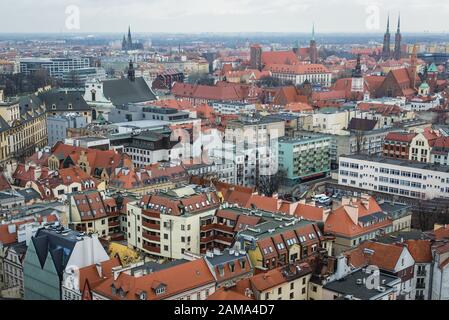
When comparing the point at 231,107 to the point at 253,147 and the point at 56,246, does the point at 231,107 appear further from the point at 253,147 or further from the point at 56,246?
the point at 56,246

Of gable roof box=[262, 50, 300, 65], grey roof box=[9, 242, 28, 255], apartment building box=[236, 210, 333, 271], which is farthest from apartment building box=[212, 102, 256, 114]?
gable roof box=[262, 50, 300, 65]

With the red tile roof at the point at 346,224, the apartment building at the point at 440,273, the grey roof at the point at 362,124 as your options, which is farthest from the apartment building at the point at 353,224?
the grey roof at the point at 362,124

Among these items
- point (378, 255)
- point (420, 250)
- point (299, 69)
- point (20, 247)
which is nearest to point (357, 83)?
point (299, 69)

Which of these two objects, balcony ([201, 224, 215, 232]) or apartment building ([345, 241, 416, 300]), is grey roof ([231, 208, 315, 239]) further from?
apartment building ([345, 241, 416, 300])

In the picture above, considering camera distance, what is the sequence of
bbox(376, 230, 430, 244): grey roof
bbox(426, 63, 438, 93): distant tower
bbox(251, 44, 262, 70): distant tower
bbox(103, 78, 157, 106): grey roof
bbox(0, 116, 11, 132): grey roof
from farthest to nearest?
bbox(251, 44, 262, 70): distant tower, bbox(426, 63, 438, 93): distant tower, bbox(103, 78, 157, 106): grey roof, bbox(0, 116, 11, 132): grey roof, bbox(376, 230, 430, 244): grey roof

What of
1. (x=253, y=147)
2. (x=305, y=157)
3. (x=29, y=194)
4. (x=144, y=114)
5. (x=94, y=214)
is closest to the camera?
(x=94, y=214)

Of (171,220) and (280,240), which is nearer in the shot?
(280,240)
